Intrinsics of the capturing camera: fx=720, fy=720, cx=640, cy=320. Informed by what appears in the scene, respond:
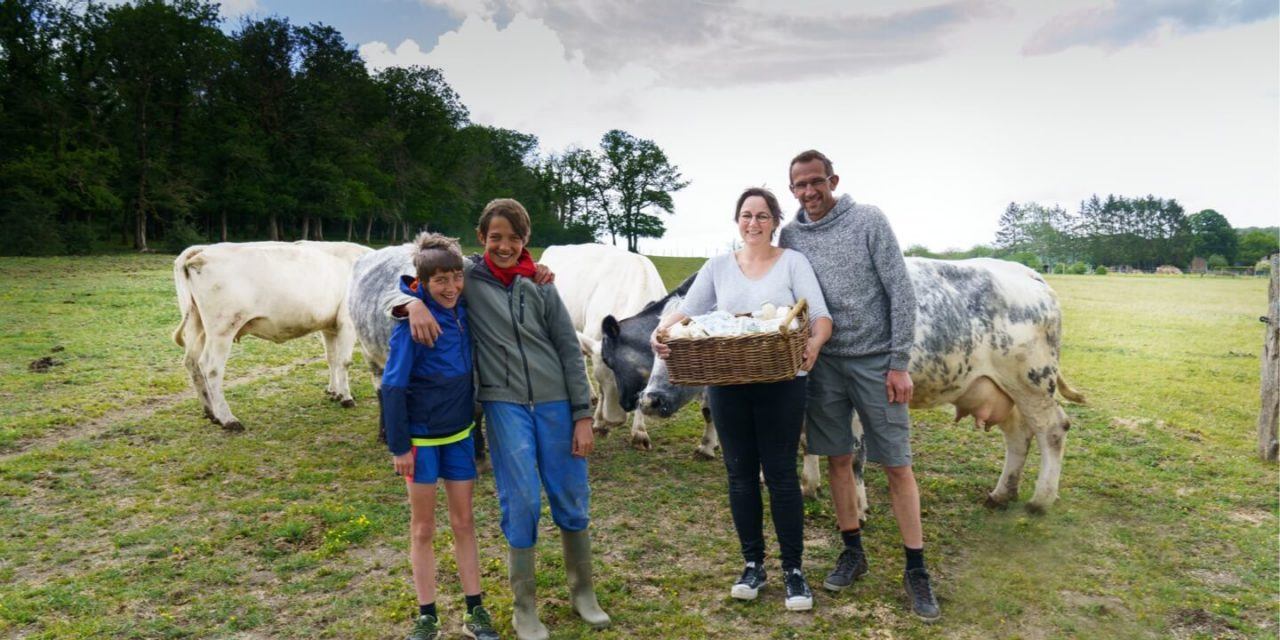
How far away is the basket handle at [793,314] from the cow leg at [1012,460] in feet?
10.4

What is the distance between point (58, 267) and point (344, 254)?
62.5 ft

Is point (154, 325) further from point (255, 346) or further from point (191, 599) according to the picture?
point (191, 599)

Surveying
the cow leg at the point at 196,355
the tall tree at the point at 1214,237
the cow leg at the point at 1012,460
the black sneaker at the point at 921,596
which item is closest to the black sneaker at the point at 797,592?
the black sneaker at the point at 921,596

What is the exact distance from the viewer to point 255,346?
43.3ft

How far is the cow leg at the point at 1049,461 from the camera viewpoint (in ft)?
18.2

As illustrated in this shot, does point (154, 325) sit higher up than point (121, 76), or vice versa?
point (121, 76)

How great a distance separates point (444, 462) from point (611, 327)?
9.82 feet

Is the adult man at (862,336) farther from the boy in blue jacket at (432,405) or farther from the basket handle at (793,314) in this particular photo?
the boy in blue jacket at (432,405)

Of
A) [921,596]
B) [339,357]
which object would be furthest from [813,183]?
[339,357]

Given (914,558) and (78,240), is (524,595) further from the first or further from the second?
(78,240)

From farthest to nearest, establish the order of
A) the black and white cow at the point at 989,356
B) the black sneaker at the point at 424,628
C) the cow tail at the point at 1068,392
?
1. the cow tail at the point at 1068,392
2. the black and white cow at the point at 989,356
3. the black sneaker at the point at 424,628

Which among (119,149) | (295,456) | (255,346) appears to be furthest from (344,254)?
(119,149)

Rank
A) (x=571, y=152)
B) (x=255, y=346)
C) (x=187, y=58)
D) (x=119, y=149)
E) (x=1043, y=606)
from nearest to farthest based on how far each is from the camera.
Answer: (x=1043, y=606)
(x=255, y=346)
(x=119, y=149)
(x=187, y=58)
(x=571, y=152)

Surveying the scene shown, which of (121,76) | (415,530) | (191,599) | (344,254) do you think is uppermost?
(121,76)
